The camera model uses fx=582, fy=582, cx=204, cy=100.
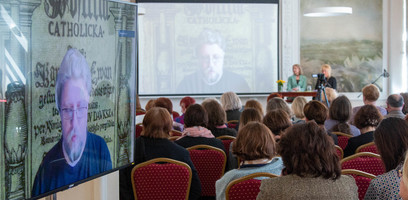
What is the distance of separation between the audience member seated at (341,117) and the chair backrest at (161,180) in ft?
7.96

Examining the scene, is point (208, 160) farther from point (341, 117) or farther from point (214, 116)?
point (341, 117)

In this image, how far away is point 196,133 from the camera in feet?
17.1

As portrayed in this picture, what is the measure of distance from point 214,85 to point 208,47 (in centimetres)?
84

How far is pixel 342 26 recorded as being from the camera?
43.7 feet

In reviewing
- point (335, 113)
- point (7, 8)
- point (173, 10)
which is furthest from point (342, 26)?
point (7, 8)

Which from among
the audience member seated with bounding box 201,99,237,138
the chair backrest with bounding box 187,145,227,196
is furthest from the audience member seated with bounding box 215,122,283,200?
the audience member seated with bounding box 201,99,237,138

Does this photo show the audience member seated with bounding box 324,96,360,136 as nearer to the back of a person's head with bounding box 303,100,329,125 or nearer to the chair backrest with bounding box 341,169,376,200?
the back of a person's head with bounding box 303,100,329,125

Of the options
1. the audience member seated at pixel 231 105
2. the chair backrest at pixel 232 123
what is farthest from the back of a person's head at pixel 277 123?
the audience member seated at pixel 231 105

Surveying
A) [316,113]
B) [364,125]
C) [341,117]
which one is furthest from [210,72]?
[364,125]

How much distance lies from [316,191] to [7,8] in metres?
Answer: 1.53

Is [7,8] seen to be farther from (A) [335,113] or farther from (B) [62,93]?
(A) [335,113]

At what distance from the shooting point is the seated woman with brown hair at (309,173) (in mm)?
2637

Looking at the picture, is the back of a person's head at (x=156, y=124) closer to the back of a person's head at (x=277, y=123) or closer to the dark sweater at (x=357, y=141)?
the back of a person's head at (x=277, y=123)

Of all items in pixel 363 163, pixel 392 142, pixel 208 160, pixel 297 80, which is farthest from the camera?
pixel 297 80
